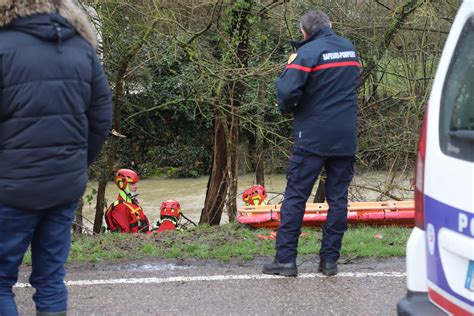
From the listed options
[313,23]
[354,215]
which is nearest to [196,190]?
[354,215]

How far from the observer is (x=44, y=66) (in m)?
2.91

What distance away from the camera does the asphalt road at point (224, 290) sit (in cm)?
415

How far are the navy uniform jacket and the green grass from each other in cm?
107

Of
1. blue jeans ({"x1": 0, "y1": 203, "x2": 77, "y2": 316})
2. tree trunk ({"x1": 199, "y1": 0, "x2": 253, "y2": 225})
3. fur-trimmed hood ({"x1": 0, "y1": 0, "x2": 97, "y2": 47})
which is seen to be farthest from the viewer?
Result: tree trunk ({"x1": 199, "y1": 0, "x2": 253, "y2": 225})

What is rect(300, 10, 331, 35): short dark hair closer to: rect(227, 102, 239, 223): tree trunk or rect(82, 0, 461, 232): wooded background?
rect(82, 0, 461, 232): wooded background

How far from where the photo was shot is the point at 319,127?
14.9 feet

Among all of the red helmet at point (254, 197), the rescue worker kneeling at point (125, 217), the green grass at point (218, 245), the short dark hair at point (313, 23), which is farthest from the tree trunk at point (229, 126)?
the short dark hair at point (313, 23)

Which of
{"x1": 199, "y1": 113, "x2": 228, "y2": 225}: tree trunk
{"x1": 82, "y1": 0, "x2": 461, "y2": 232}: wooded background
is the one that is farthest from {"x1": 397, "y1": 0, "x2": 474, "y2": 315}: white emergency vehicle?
{"x1": 199, "y1": 113, "x2": 228, "y2": 225}: tree trunk

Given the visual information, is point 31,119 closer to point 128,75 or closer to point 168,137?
point 128,75

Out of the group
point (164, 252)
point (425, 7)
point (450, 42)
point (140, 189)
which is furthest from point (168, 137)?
point (450, 42)

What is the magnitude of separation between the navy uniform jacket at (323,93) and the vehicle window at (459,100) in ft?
5.89

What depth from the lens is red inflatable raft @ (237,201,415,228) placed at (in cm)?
609

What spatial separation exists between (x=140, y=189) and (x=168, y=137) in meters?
2.57

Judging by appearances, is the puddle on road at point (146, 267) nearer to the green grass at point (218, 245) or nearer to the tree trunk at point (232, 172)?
the green grass at point (218, 245)
